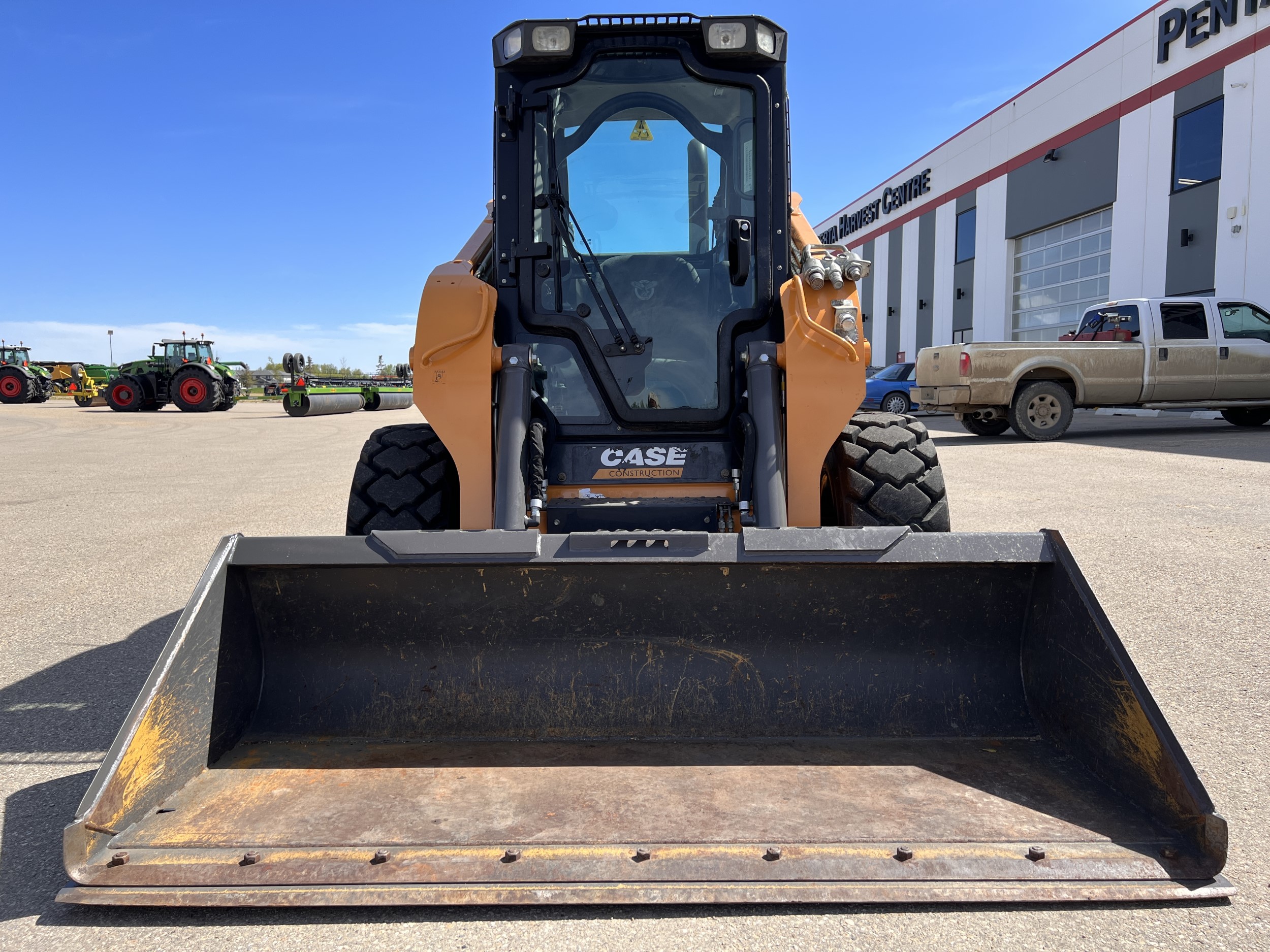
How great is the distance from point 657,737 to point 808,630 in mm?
637

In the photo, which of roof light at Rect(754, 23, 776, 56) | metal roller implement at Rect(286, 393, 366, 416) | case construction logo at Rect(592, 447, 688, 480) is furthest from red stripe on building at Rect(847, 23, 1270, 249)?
metal roller implement at Rect(286, 393, 366, 416)

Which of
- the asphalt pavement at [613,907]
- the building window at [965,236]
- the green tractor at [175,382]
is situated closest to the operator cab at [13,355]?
the green tractor at [175,382]

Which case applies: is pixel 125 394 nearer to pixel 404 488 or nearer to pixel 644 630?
pixel 404 488

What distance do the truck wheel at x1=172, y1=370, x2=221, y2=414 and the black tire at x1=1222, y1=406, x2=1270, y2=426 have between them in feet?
98.9

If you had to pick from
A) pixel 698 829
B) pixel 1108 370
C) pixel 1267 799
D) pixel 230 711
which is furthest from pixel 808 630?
pixel 1108 370

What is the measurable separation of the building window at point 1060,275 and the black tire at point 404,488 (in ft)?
67.9

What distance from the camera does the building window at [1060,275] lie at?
21.4m

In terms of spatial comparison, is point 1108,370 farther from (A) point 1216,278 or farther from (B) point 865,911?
(B) point 865,911

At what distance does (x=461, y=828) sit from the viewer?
229 centimetres

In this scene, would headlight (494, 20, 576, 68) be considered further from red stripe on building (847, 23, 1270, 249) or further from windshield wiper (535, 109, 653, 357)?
red stripe on building (847, 23, 1270, 249)

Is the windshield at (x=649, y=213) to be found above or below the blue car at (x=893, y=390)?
above

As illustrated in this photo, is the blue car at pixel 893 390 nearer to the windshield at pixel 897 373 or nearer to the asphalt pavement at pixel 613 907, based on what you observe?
the windshield at pixel 897 373

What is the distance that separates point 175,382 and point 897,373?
24922 millimetres

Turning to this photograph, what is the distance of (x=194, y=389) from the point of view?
30.3 metres
